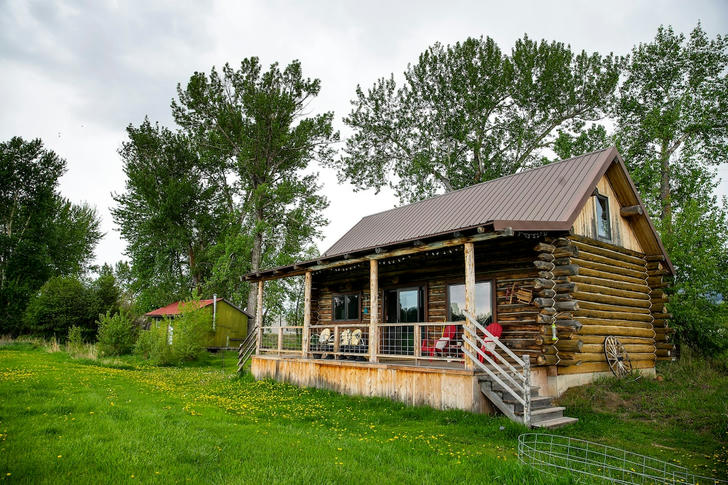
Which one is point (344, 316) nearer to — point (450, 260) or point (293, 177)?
point (450, 260)

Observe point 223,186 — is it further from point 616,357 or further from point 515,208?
point 616,357

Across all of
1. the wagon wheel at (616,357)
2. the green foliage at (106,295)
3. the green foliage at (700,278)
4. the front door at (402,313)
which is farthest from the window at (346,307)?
the green foliage at (106,295)

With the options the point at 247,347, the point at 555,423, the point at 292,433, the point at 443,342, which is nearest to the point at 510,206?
the point at 443,342

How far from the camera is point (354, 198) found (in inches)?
1287

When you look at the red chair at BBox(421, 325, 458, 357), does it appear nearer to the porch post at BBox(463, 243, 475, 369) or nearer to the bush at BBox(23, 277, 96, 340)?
the porch post at BBox(463, 243, 475, 369)

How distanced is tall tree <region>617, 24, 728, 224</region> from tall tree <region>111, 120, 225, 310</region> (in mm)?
27850

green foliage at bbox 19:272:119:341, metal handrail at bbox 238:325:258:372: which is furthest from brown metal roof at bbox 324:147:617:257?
green foliage at bbox 19:272:119:341

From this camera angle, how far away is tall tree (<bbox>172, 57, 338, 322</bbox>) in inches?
1181

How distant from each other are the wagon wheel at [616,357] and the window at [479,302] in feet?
10.1

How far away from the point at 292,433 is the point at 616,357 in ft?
30.0

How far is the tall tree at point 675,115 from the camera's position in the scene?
22062mm

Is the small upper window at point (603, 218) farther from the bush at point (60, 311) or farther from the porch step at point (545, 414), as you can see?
the bush at point (60, 311)

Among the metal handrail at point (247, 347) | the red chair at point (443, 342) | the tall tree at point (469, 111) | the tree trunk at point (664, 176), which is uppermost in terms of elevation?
the tall tree at point (469, 111)

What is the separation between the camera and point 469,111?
27719mm
